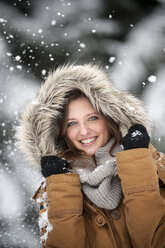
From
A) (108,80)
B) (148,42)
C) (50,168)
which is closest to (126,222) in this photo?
(50,168)

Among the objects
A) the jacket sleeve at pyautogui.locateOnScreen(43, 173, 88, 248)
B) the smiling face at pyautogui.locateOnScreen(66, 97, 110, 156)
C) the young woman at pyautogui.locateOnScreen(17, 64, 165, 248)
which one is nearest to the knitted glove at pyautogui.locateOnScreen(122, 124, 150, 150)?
the young woman at pyautogui.locateOnScreen(17, 64, 165, 248)

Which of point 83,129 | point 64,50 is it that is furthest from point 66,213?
point 64,50

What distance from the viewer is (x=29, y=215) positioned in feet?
10.5

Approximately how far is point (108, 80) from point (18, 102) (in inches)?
66.3

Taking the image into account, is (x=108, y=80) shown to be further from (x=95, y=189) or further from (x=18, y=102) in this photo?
(x=18, y=102)

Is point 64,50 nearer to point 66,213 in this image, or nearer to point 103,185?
point 103,185

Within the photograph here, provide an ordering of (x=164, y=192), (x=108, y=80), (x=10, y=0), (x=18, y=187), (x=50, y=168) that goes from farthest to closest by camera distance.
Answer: (x=18, y=187) → (x=10, y=0) → (x=108, y=80) → (x=50, y=168) → (x=164, y=192)

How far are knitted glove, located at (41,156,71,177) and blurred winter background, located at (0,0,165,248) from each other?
1486 mm

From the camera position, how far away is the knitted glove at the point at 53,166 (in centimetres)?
150

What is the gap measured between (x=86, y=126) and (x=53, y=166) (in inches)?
15.8

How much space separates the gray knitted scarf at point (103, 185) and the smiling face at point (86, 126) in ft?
0.64

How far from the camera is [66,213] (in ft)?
4.39

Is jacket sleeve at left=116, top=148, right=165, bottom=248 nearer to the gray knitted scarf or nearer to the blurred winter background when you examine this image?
the gray knitted scarf

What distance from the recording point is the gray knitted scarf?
1.35 m
